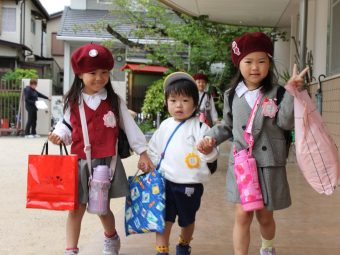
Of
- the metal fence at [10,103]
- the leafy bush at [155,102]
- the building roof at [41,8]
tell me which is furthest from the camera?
the building roof at [41,8]

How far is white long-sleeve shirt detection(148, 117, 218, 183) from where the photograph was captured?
129 inches

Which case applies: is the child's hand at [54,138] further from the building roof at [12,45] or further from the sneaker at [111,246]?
the building roof at [12,45]

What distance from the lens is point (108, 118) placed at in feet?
10.9

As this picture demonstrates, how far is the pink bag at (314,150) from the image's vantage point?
280cm

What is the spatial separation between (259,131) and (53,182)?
1349mm

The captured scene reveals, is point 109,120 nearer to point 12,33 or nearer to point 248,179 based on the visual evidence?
point 248,179

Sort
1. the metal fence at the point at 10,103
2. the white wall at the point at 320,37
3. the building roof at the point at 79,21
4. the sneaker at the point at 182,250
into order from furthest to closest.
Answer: the building roof at the point at 79,21, the metal fence at the point at 10,103, the white wall at the point at 320,37, the sneaker at the point at 182,250

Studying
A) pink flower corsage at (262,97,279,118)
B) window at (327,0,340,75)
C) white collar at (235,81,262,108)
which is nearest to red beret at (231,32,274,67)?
white collar at (235,81,262,108)

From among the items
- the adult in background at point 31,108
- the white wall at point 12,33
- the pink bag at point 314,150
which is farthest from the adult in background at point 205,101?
the white wall at point 12,33

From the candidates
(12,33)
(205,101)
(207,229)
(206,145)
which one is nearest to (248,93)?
(206,145)

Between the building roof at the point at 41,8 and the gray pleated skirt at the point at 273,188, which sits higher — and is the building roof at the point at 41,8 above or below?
above

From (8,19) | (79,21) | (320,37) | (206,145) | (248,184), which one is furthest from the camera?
(8,19)

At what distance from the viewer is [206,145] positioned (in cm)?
314

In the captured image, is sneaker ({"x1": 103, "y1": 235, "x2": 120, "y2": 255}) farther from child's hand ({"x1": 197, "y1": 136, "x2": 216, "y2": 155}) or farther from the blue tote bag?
child's hand ({"x1": 197, "y1": 136, "x2": 216, "y2": 155})
